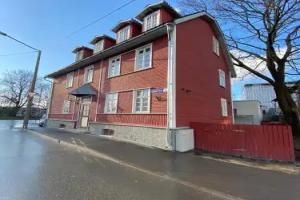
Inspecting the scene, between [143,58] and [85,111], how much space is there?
25.8 ft

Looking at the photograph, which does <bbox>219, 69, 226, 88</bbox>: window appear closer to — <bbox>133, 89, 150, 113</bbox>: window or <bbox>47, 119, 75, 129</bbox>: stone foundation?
<bbox>133, 89, 150, 113</bbox>: window

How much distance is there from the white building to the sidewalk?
21.0 m

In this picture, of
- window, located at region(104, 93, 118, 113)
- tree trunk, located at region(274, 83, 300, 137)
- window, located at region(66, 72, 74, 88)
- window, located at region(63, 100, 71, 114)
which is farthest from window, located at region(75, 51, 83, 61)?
tree trunk, located at region(274, 83, 300, 137)

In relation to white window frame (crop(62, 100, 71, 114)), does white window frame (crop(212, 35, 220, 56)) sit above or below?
above

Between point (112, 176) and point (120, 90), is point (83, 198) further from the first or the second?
point (120, 90)

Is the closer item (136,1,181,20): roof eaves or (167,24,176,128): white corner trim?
(167,24,176,128): white corner trim

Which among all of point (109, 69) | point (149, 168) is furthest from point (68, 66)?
point (149, 168)

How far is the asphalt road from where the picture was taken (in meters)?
4.93

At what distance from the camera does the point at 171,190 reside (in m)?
5.53

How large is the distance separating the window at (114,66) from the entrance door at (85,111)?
337 cm

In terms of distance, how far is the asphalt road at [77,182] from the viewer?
4.93m

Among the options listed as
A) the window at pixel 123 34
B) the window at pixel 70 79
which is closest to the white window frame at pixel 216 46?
the window at pixel 123 34

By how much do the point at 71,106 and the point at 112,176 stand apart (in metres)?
15.8

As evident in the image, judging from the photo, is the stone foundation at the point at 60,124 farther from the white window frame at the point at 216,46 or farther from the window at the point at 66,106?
the white window frame at the point at 216,46
